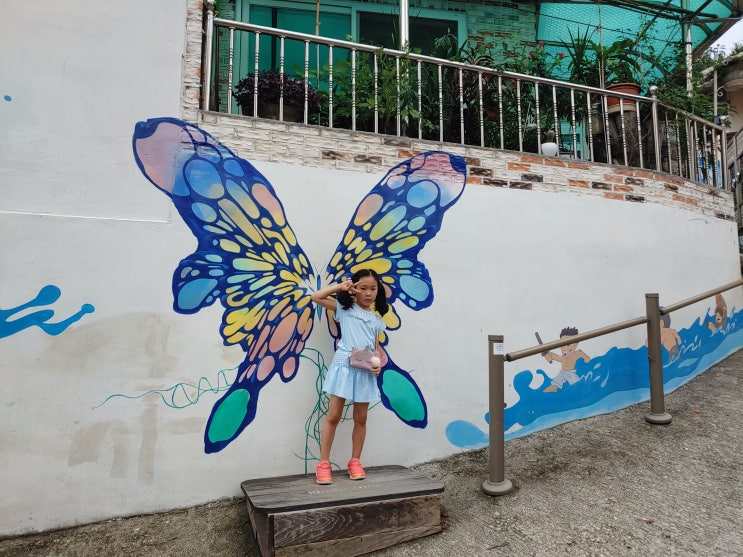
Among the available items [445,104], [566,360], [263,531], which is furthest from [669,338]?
[263,531]

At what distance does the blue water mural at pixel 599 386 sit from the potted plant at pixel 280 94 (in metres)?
2.53

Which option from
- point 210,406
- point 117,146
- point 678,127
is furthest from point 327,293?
point 678,127

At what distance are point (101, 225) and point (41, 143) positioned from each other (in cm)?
58

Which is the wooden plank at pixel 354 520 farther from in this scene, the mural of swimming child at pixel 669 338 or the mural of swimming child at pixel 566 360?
the mural of swimming child at pixel 669 338

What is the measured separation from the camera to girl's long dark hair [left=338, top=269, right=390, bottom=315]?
2.94 metres

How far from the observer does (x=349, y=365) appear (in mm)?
2834

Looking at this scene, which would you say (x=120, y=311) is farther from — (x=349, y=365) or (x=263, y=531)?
(x=263, y=531)

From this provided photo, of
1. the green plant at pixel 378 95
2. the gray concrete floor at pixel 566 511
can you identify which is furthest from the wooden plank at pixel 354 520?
the green plant at pixel 378 95

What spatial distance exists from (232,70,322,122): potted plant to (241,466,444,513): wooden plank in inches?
97.1

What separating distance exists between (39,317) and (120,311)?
0.40 m

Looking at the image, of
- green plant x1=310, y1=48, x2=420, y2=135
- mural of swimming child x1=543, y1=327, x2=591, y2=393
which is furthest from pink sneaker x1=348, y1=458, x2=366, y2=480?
green plant x1=310, y1=48, x2=420, y2=135

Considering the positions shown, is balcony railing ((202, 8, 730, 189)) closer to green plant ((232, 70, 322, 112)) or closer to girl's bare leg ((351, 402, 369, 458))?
green plant ((232, 70, 322, 112))

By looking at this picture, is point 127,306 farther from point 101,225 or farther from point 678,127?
point 678,127

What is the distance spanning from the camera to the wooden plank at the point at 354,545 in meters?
2.25
